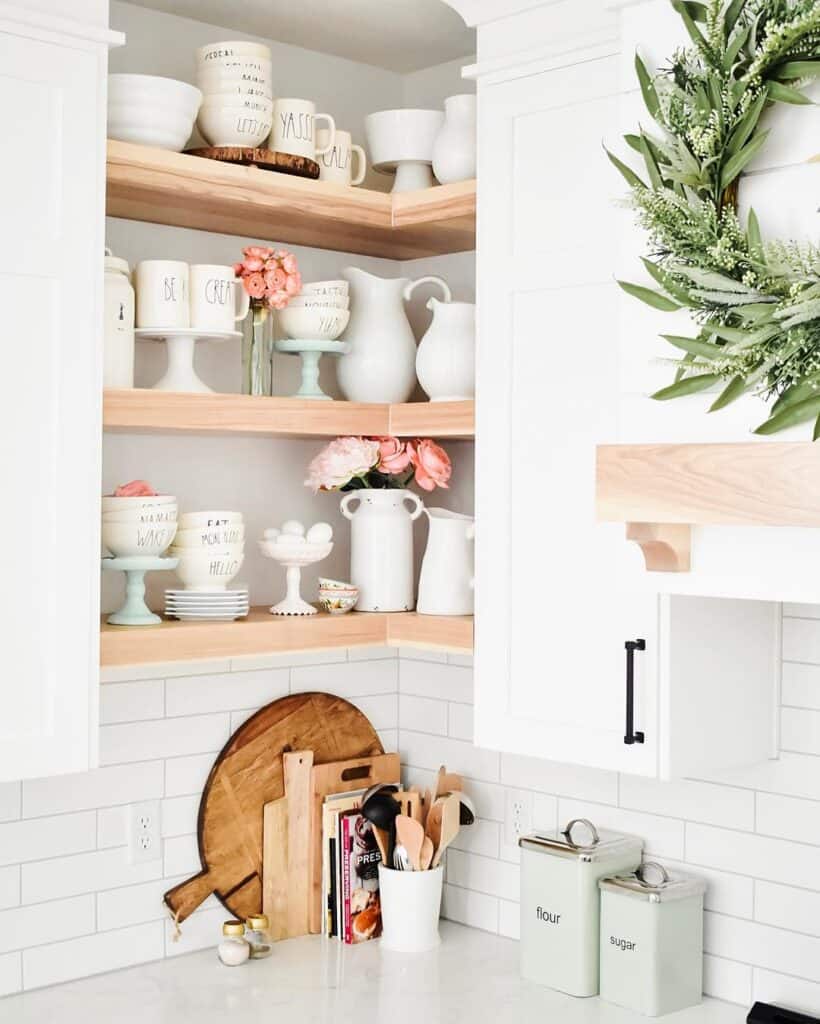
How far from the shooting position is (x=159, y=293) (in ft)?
8.12

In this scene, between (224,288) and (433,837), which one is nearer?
(224,288)

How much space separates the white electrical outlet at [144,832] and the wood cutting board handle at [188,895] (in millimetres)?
78

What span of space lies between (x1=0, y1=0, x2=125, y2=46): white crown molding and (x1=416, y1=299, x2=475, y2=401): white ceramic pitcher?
29.8 inches

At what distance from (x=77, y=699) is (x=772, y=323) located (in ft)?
3.96

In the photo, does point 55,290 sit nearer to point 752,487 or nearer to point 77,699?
point 77,699

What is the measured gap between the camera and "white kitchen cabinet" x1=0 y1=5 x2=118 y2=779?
86.0 inches

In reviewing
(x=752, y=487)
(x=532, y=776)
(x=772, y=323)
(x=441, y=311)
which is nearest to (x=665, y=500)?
(x=752, y=487)

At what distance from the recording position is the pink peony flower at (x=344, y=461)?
2701 millimetres

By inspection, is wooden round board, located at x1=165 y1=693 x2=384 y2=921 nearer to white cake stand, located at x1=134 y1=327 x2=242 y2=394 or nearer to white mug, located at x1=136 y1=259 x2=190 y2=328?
white cake stand, located at x1=134 y1=327 x2=242 y2=394

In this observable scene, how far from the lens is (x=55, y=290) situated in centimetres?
223

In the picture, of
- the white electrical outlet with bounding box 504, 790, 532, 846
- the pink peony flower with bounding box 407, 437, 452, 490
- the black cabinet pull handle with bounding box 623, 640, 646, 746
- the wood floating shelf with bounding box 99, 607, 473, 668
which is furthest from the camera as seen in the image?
the white electrical outlet with bounding box 504, 790, 532, 846

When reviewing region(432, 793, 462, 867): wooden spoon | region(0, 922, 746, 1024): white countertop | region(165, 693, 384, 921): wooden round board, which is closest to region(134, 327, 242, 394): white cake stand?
region(165, 693, 384, 921): wooden round board

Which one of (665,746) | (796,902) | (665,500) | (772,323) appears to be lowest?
(796,902)

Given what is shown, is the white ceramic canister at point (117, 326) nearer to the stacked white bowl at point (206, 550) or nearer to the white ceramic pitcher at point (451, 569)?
the stacked white bowl at point (206, 550)
